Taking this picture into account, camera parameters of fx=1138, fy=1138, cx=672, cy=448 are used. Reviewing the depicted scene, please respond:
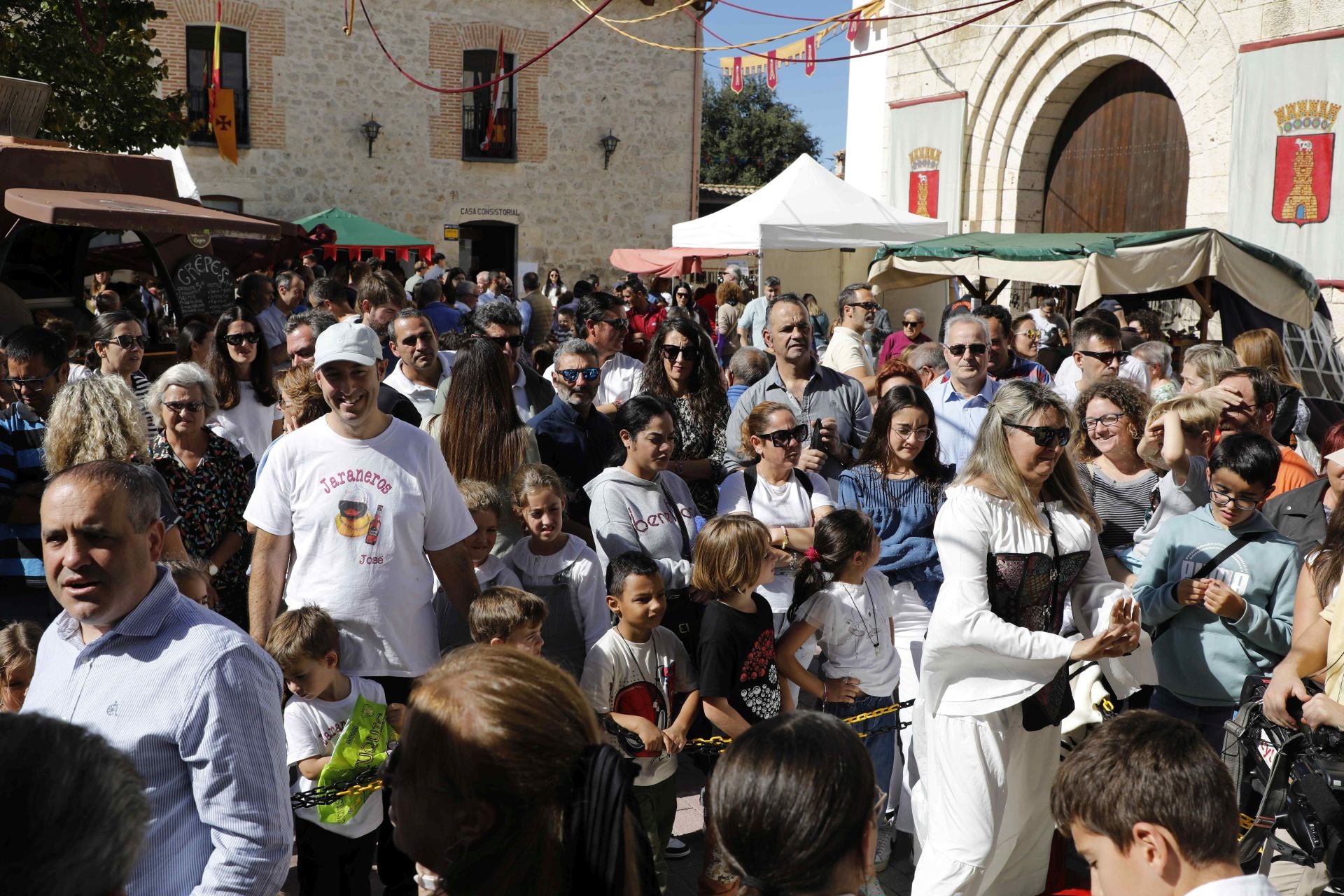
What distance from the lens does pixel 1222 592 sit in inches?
161

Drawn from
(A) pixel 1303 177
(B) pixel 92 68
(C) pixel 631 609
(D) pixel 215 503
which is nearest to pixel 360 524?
(C) pixel 631 609

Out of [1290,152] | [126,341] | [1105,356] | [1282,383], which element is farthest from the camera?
[1290,152]

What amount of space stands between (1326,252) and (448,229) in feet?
53.8

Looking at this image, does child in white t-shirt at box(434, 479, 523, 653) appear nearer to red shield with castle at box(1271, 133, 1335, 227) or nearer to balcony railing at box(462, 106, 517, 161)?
red shield with castle at box(1271, 133, 1335, 227)

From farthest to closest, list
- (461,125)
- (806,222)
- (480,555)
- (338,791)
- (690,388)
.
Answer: (461,125), (806,222), (690,388), (480,555), (338,791)

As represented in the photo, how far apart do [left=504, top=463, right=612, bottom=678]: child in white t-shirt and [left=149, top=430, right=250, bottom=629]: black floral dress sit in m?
1.12

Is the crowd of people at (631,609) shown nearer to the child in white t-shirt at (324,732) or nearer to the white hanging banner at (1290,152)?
the child in white t-shirt at (324,732)

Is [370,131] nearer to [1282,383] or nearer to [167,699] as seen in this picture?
[1282,383]

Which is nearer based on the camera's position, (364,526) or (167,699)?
(167,699)

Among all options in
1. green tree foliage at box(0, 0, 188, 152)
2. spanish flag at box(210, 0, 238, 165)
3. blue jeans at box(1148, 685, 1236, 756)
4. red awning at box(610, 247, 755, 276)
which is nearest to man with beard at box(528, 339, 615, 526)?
blue jeans at box(1148, 685, 1236, 756)

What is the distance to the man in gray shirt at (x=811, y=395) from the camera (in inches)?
232

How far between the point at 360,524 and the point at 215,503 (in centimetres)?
129

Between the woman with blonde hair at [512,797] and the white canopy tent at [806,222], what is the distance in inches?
387

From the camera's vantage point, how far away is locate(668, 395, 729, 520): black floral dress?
220 inches
